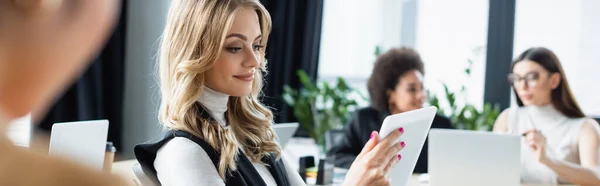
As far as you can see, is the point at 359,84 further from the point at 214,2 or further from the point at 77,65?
the point at 77,65

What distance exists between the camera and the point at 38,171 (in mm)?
224

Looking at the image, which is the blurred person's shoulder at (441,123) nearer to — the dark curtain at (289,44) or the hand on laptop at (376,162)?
the dark curtain at (289,44)

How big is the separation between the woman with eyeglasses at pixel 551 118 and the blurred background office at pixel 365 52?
50.3 inches

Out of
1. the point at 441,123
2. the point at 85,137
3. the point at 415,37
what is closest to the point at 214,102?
the point at 85,137

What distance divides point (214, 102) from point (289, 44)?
3847 millimetres

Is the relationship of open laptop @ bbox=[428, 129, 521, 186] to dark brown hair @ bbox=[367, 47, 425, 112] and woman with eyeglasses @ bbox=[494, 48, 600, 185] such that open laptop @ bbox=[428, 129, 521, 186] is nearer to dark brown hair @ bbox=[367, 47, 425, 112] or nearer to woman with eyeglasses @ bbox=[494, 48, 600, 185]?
woman with eyeglasses @ bbox=[494, 48, 600, 185]

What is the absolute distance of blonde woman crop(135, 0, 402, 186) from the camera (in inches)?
71.3

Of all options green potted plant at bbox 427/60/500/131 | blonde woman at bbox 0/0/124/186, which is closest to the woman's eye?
blonde woman at bbox 0/0/124/186

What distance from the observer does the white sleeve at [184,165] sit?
175cm

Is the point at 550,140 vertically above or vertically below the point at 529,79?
below

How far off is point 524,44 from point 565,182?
1.96m

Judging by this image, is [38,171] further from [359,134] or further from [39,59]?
[359,134]

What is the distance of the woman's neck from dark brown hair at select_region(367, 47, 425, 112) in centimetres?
232

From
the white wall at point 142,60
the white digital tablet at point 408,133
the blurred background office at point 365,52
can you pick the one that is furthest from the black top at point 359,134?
the white digital tablet at point 408,133
